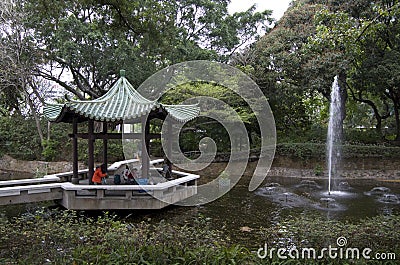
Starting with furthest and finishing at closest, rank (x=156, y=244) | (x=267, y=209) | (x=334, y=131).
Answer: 1. (x=334, y=131)
2. (x=267, y=209)
3. (x=156, y=244)

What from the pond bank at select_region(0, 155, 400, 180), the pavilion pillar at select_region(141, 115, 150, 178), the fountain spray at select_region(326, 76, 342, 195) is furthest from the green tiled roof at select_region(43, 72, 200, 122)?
the fountain spray at select_region(326, 76, 342, 195)

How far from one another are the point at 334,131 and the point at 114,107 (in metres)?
16.4

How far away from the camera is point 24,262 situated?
14.4ft

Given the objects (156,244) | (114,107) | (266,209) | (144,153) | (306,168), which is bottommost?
(266,209)

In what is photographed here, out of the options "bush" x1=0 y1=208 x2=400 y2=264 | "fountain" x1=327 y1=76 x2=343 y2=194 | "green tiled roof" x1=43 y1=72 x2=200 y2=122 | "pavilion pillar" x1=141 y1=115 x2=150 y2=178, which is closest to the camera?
"bush" x1=0 y1=208 x2=400 y2=264

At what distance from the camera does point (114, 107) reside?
10211mm

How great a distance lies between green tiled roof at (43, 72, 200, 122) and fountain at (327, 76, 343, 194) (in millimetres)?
11118

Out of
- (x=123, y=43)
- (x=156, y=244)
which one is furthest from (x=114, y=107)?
(x=123, y=43)

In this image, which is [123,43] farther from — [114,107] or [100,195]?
[100,195]

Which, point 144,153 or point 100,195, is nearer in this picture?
Answer: point 100,195

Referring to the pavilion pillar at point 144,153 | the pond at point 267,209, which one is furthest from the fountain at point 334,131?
the pavilion pillar at point 144,153

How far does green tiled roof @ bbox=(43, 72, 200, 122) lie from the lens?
9734mm

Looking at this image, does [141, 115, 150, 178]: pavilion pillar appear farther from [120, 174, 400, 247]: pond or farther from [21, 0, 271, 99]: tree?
[21, 0, 271, 99]: tree

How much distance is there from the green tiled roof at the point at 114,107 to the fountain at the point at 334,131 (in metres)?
11.1
